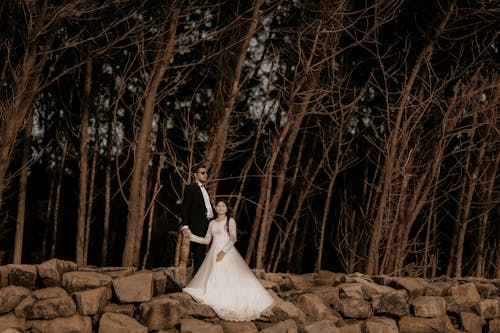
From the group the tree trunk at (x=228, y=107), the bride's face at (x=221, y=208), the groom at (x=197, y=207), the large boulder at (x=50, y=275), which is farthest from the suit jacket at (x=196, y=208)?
the tree trunk at (x=228, y=107)

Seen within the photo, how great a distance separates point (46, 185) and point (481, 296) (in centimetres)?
770

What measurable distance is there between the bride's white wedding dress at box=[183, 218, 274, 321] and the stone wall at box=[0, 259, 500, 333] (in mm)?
100

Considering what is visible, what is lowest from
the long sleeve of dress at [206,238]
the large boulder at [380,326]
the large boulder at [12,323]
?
the large boulder at [12,323]

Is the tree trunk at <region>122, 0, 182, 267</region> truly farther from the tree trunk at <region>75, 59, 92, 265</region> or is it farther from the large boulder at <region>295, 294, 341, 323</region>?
the large boulder at <region>295, 294, 341, 323</region>

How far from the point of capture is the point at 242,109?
457 inches

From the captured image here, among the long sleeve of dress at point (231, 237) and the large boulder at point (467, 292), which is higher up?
the long sleeve of dress at point (231, 237)

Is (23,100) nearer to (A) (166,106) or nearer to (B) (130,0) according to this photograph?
(B) (130,0)

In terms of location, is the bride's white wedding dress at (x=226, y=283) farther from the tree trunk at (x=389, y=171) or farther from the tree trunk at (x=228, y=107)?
the tree trunk at (x=389, y=171)

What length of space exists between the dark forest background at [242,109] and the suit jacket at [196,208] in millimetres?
1548

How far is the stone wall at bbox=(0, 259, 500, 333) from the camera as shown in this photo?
19.3 feet

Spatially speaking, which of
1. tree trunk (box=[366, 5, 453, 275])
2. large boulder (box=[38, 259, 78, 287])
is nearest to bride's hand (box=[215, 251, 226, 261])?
large boulder (box=[38, 259, 78, 287])

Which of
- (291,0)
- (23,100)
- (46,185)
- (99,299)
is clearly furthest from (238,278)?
(46,185)

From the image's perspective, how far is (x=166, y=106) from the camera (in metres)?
11.2

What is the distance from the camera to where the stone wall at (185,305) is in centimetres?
589
